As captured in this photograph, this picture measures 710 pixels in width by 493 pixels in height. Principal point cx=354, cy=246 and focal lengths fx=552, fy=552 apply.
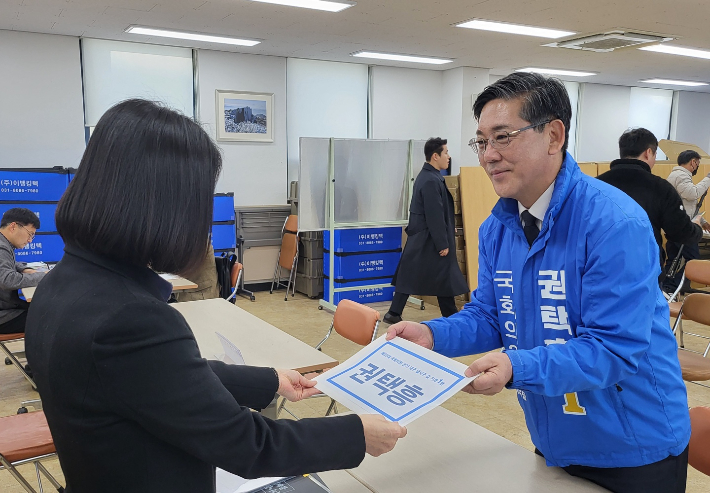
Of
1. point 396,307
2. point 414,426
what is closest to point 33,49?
point 396,307

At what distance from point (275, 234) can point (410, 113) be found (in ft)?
9.78

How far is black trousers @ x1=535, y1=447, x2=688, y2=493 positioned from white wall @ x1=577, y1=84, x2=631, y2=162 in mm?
9975

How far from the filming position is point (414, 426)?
1616 millimetres

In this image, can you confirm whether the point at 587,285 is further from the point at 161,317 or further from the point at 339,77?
the point at 339,77

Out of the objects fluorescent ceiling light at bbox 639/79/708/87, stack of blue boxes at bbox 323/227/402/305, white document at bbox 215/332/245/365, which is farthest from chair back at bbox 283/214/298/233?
fluorescent ceiling light at bbox 639/79/708/87

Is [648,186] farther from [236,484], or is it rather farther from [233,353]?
[236,484]

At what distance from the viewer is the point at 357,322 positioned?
2.97 meters

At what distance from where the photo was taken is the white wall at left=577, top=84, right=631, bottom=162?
10.5 m

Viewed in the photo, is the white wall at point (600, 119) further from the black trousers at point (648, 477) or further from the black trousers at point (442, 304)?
the black trousers at point (648, 477)

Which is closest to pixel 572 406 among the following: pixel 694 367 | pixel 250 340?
pixel 250 340

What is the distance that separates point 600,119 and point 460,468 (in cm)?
1072

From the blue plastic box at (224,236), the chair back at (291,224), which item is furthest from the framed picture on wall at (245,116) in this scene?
the blue plastic box at (224,236)

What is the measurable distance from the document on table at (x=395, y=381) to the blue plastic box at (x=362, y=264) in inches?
198

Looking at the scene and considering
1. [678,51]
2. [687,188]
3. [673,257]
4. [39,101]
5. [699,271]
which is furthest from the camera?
[678,51]
